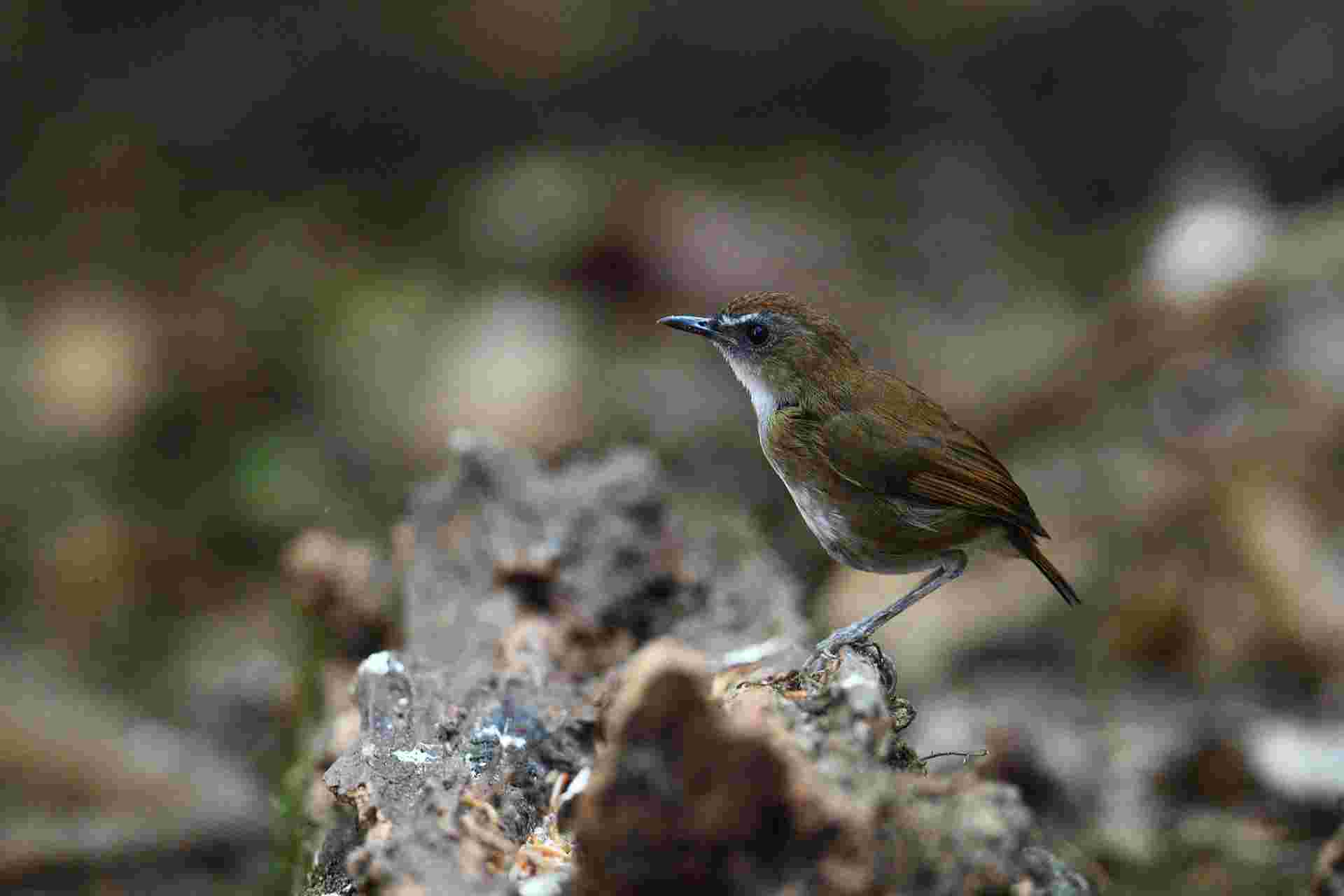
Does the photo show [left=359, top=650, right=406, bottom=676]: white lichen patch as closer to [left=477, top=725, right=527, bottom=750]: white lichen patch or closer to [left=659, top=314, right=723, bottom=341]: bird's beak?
[left=477, top=725, right=527, bottom=750]: white lichen patch

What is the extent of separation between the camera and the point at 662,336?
820cm

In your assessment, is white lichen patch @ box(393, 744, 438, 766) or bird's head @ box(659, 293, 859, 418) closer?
white lichen patch @ box(393, 744, 438, 766)

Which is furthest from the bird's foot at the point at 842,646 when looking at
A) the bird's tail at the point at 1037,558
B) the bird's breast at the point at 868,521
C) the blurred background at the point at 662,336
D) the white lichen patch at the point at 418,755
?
the blurred background at the point at 662,336

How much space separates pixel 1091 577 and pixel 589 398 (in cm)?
275

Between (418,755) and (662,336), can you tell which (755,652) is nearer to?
(418,755)

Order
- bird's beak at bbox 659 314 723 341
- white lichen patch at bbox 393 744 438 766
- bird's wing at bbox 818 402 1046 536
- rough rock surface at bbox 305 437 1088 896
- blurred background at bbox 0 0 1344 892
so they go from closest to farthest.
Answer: rough rock surface at bbox 305 437 1088 896 → white lichen patch at bbox 393 744 438 766 → bird's wing at bbox 818 402 1046 536 → bird's beak at bbox 659 314 723 341 → blurred background at bbox 0 0 1344 892

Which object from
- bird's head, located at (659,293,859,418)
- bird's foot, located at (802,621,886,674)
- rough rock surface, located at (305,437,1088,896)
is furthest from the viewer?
bird's head, located at (659,293,859,418)

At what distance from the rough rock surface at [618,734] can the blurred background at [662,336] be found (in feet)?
1.59

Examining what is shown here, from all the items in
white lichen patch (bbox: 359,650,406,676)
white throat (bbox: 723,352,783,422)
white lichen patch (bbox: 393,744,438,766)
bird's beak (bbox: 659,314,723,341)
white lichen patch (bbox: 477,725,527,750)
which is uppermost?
bird's beak (bbox: 659,314,723,341)

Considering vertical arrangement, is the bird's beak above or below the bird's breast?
above

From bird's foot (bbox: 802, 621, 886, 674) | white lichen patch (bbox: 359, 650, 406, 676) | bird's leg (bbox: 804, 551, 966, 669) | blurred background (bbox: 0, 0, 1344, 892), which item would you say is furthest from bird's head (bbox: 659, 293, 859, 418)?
white lichen patch (bbox: 359, 650, 406, 676)

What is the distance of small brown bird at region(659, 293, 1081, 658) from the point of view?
11.1 ft

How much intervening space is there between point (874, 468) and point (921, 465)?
11 centimetres

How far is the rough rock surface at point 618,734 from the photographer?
1.88 m
